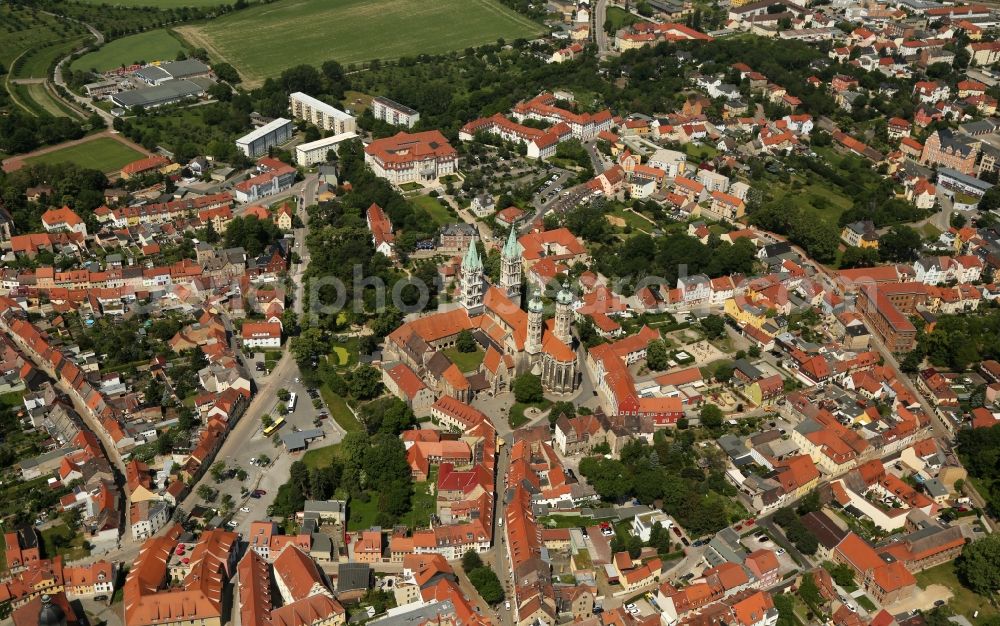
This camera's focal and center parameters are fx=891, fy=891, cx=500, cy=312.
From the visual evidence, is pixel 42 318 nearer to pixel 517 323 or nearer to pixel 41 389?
pixel 41 389

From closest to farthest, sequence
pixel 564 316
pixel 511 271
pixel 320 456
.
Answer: pixel 320 456 < pixel 564 316 < pixel 511 271

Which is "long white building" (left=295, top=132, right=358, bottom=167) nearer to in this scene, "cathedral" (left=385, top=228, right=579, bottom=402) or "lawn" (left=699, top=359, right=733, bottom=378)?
"cathedral" (left=385, top=228, right=579, bottom=402)

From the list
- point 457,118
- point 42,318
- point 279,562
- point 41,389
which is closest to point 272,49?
point 457,118

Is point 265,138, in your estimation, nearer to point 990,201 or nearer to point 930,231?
point 930,231

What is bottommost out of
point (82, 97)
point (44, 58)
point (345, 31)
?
point (82, 97)

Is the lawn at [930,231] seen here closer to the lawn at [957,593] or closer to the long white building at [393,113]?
the lawn at [957,593]

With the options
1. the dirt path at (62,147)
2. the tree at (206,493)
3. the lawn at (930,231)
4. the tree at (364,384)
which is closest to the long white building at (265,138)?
the dirt path at (62,147)

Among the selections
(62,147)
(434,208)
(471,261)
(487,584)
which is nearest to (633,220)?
(434,208)
